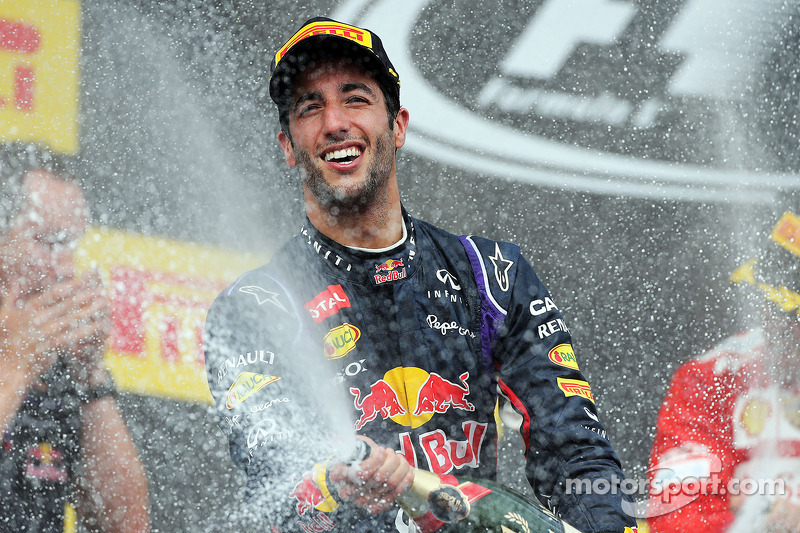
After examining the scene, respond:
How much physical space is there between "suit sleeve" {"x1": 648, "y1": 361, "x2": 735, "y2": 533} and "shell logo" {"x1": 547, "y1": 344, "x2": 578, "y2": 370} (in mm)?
1280

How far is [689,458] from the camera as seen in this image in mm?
2521

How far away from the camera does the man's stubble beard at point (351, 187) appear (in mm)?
1386

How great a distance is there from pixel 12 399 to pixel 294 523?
4.35ft

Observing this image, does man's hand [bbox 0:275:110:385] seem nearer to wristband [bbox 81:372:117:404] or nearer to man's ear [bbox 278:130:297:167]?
wristband [bbox 81:372:117:404]

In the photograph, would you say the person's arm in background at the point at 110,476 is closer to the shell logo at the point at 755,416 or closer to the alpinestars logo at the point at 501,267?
the alpinestars logo at the point at 501,267

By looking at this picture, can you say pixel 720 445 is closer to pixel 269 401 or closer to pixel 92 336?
pixel 269 401

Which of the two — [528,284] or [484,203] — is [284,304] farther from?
[484,203]

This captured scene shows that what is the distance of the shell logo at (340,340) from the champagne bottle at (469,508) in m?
0.33

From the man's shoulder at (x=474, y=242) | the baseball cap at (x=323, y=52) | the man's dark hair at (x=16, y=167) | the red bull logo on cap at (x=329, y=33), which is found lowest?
the man's shoulder at (x=474, y=242)

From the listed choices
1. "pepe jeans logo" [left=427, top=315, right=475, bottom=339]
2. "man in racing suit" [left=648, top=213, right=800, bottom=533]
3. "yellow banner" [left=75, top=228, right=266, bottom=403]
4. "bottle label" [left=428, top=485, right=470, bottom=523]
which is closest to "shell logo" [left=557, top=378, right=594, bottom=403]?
"pepe jeans logo" [left=427, top=315, right=475, bottom=339]

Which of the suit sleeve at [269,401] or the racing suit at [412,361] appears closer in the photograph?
the suit sleeve at [269,401]

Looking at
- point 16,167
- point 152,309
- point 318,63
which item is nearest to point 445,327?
point 318,63

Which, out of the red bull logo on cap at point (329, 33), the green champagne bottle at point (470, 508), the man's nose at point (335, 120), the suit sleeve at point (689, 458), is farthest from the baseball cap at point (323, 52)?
the suit sleeve at point (689, 458)

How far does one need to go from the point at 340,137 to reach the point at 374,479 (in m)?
0.65
